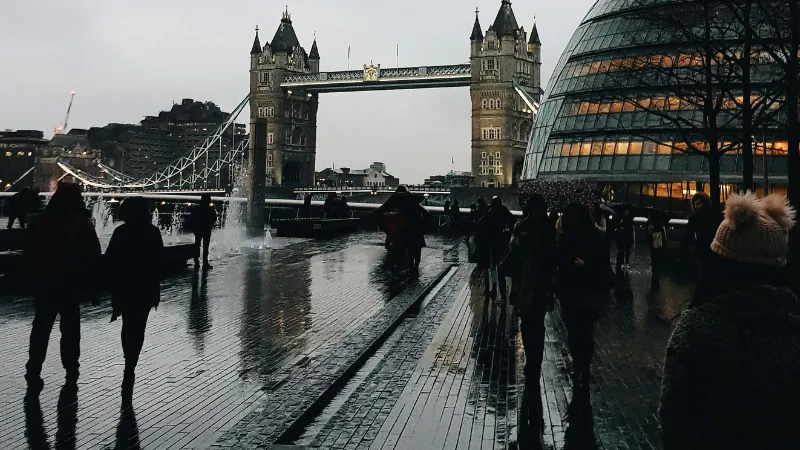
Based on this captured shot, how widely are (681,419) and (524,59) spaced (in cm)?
13682

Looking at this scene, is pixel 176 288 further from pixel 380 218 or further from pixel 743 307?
pixel 743 307

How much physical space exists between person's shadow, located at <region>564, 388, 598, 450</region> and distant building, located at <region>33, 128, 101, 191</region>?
539 ft

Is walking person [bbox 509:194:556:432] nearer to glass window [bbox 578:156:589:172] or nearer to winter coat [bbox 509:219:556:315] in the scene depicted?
winter coat [bbox 509:219:556:315]

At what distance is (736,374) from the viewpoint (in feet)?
10.0

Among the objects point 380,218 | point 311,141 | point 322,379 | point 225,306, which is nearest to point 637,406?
point 322,379

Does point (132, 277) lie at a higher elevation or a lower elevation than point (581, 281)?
higher

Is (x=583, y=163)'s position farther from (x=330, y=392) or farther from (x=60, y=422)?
(x=60, y=422)

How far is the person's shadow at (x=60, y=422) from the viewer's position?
6652 millimetres

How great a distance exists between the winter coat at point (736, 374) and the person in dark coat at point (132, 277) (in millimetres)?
6557

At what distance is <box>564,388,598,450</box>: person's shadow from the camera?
7.00 m

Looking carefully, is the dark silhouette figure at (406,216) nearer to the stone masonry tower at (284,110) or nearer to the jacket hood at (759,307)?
the jacket hood at (759,307)

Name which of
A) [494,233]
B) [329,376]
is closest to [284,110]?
[494,233]

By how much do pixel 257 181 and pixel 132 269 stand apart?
26298 mm

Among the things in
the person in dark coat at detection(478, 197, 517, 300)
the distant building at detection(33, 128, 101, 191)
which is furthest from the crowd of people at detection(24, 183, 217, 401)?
the distant building at detection(33, 128, 101, 191)
